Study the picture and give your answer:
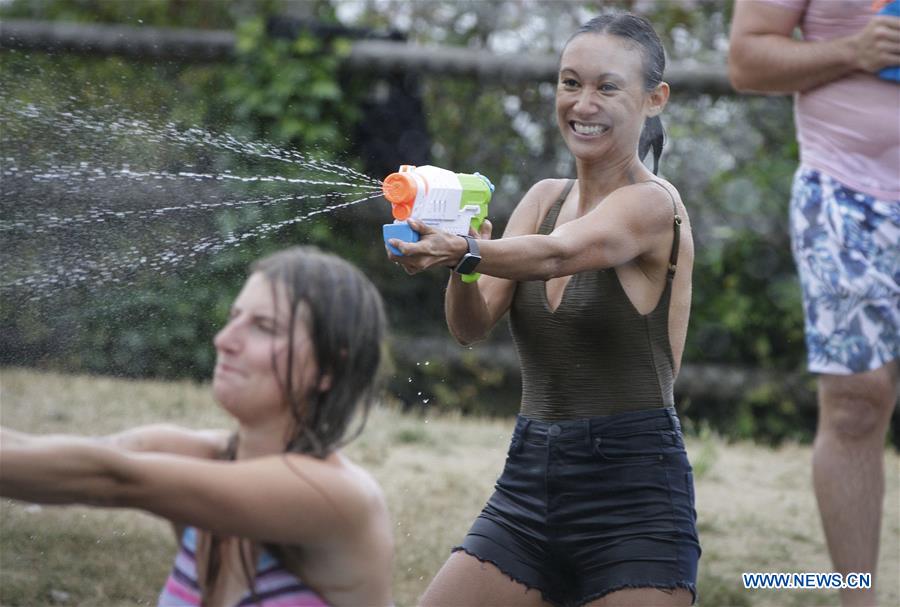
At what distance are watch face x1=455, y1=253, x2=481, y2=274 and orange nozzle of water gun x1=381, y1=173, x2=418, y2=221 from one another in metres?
0.14

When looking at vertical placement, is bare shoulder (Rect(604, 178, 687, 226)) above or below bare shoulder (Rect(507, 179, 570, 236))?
above

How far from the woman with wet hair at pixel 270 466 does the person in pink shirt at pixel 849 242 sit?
1753 millimetres

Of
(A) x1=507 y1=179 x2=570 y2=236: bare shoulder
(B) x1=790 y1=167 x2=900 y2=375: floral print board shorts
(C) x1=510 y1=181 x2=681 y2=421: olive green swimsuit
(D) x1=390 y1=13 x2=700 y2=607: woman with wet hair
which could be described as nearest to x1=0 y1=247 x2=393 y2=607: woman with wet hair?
(D) x1=390 y1=13 x2=700 y2=607: woman with wet hair

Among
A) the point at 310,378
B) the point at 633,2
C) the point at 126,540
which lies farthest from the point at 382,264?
the point at 310,378

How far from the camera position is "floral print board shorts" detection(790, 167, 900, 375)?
3.28 m

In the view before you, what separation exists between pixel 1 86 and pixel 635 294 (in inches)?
157

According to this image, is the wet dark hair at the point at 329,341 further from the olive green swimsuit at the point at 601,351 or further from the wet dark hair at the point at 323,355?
the olive green swimsuit at the point at 601,351

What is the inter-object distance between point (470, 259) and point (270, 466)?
0.67 meters

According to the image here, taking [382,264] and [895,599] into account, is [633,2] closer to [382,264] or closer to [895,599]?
[382,264]

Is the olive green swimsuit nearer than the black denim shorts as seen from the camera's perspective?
No

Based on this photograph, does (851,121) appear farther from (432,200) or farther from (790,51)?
(432,200)

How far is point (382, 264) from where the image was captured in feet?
21.6

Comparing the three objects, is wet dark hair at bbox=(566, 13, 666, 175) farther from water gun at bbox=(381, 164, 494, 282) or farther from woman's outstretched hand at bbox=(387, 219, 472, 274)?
woman's outstretched hand at bbox=(387, 219, 472, 274)

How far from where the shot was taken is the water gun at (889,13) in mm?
3342
